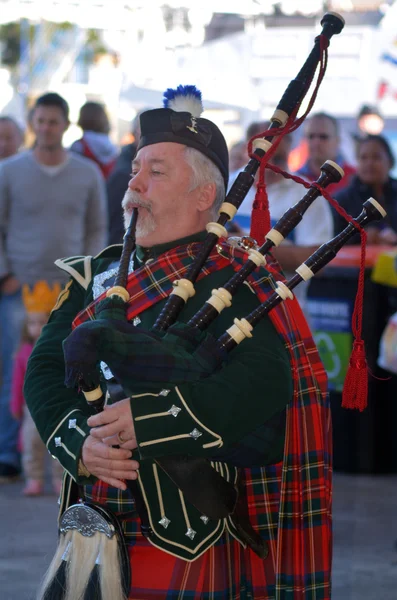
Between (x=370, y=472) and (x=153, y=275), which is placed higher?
(x=153, y=275)

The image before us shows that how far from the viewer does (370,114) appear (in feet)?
31.7

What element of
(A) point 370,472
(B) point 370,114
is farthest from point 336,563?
(B) point 370,114

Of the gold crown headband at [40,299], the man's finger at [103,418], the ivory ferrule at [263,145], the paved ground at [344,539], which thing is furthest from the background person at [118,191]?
the man's finger at [103,418]

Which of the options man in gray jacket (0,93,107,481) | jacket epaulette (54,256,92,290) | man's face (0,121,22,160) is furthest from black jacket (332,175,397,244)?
jacket epaulette (54,256,92,290)

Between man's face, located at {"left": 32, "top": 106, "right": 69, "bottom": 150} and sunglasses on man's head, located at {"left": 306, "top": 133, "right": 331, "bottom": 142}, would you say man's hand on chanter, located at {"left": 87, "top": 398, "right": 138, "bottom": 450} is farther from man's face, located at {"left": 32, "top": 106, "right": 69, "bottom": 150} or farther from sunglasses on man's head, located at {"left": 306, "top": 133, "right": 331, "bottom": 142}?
sunglasses on man's head, located at {"left": 306, "top": 133, "right": 331, "bottom": 142}

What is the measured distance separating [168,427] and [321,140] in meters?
4.81

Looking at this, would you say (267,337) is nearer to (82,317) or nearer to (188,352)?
(188,352)

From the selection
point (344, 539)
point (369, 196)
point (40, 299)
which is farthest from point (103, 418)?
point (369, 196)

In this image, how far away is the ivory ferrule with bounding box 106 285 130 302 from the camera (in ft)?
7.57

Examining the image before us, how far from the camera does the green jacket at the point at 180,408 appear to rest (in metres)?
2.14

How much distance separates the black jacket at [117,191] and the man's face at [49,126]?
0.38 m

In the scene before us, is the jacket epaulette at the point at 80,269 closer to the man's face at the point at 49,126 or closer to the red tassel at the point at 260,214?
the red tassel at the point at 260,214

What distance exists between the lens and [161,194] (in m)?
2.42

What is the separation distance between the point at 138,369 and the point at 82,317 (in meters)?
0.32
